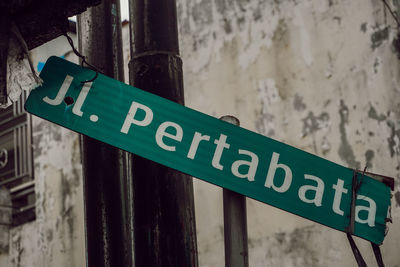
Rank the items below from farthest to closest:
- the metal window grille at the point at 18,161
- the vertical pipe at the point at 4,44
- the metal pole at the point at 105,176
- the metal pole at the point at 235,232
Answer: the metal window grille at the point at 18,161 < the metal pole at the point at 105,176 < the vertical pipe at the point at 4,44 < the metal pole at the point at 235,232

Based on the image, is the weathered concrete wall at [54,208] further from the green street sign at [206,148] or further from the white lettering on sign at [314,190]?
the white lettering on sign at [314,190]

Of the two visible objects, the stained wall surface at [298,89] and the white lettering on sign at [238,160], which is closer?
the white lettering on sign at [238,160]

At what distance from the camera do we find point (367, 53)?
5.19m

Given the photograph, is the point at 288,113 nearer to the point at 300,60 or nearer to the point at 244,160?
the point at 300,60

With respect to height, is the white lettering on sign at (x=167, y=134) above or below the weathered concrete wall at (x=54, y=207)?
below

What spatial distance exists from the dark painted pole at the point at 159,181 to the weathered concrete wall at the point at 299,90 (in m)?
3.29

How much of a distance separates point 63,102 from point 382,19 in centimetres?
417

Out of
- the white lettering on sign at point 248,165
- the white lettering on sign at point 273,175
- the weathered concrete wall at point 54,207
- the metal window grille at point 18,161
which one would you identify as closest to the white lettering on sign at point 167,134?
the white lettering on sign at point 248,165

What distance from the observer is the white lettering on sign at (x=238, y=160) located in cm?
180

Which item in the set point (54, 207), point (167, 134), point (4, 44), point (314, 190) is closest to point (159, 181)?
point (167, 134)

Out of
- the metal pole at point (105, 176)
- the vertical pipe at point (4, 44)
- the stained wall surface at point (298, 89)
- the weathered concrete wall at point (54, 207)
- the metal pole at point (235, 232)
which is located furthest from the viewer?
the weathered concrete wall at point (54, 207)

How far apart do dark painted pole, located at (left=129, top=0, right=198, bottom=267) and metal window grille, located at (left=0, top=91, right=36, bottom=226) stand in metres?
6.04

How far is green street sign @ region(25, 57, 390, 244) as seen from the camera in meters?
1.79

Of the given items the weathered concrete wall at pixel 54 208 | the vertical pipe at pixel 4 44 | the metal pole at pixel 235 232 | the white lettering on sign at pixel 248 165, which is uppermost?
the weathered concrete wall at pixel 54 208
